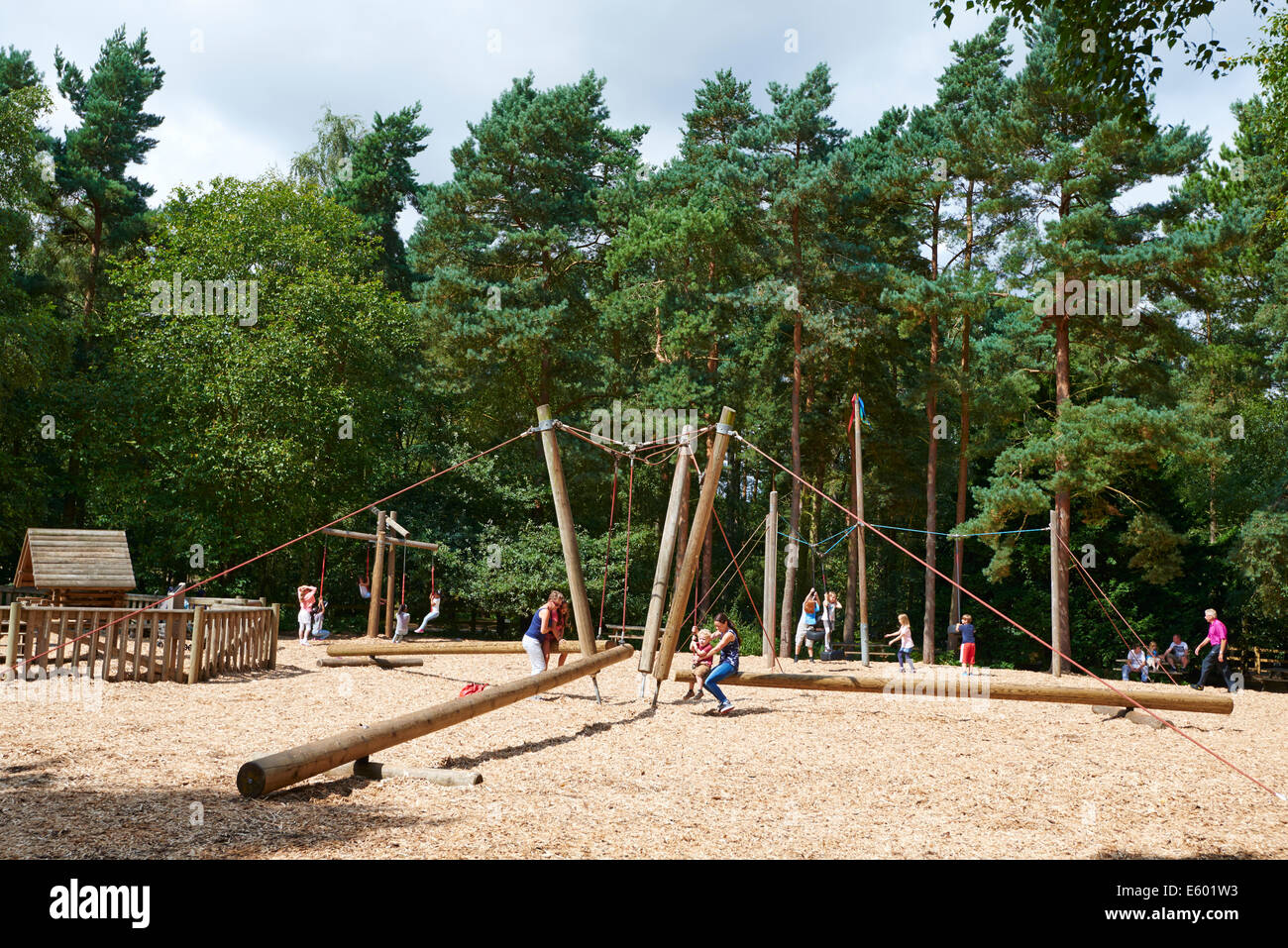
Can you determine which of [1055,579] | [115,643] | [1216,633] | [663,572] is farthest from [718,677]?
[1216,633]

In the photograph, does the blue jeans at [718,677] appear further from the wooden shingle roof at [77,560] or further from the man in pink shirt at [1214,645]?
the man in pink shirt at [1214,645]

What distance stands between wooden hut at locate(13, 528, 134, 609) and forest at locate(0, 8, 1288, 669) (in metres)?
9.94

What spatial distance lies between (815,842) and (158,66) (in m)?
37.9

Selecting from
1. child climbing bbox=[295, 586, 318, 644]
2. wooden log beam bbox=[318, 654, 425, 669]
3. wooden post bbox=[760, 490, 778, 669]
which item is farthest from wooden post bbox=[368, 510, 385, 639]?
wooden post bbox=[760, 490, 778, 669]

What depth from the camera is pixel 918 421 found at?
3041cm

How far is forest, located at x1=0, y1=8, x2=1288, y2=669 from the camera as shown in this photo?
23547mm

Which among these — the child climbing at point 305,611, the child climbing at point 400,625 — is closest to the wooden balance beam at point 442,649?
the child climbing at point 305,611

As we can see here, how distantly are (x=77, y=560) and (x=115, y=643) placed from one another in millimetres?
2371

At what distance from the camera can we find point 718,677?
38.2 feet

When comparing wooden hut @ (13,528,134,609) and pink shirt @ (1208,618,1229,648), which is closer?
wooden hut @ (13,528,134,609)

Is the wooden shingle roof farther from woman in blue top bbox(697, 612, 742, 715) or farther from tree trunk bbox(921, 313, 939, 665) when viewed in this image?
tree trunk bbox(921, 313, 939, 665)

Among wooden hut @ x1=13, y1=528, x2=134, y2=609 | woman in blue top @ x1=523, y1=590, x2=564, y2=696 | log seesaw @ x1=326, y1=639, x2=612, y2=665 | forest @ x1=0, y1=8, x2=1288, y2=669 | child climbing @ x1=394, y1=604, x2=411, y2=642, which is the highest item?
forest @ x1=0, y1=8, x2=1288, y2=669

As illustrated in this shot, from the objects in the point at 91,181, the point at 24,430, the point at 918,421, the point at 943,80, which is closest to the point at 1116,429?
the point at 918,421

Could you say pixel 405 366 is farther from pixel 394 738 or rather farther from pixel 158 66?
pixel 394 738
